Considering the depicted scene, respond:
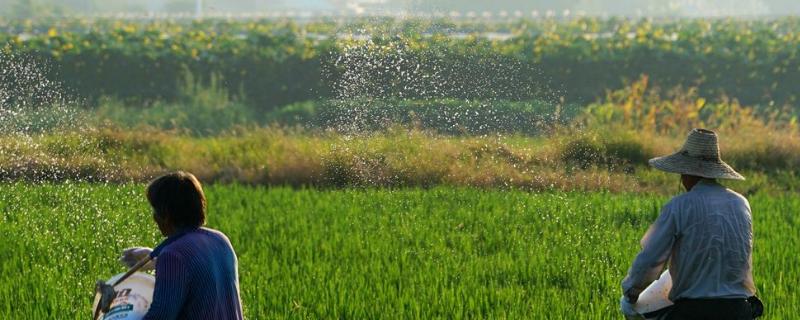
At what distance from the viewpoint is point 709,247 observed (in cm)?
438

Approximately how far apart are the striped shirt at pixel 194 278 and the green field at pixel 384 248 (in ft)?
8.52

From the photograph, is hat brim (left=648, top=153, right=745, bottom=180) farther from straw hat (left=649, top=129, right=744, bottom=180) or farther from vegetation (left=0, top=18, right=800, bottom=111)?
vegetation (left=0, top=18, right=800, bottom=111)

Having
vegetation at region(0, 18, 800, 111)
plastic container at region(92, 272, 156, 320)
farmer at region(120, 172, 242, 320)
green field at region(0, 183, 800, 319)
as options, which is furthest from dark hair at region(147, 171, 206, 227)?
vegetation at region(0, 18, 800, 111)

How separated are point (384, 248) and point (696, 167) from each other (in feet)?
13.3

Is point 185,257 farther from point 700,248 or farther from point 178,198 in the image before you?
point 700,248

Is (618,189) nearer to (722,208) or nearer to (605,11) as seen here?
(722,208)

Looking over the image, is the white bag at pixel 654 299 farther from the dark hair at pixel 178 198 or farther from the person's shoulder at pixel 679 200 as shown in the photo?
the dark hair at pixel 178 198

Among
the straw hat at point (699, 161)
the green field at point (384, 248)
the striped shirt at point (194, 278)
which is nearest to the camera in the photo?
the striped shirt at point (194, 278)

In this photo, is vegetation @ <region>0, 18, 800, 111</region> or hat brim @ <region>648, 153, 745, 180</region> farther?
vegetation @ <region>0, 18, 800, 111</region>

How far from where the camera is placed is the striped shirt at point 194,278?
3.54 metres

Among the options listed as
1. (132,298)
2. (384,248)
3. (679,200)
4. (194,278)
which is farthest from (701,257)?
(384,248)

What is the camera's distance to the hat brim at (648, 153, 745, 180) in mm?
4453

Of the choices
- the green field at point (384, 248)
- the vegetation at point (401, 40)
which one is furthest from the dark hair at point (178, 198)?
the vegetation at point (401, 40)

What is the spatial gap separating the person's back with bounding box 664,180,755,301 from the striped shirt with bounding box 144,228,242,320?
5.02ft
